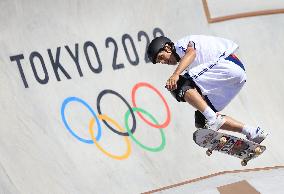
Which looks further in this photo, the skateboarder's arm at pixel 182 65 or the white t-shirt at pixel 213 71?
the white t-shirt at pixel 213 71

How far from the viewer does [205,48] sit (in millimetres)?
9336

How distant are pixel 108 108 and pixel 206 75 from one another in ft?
6.31

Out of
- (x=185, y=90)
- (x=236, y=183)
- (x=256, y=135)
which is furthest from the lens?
(x=256, y=135)

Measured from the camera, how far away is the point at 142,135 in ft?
34.4

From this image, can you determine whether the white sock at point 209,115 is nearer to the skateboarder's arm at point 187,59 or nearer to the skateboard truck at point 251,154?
the skateboarder's arm at point 187,59

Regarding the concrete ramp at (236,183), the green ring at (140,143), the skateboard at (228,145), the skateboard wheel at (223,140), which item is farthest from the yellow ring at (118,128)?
the skateboard wheel at (223,140)

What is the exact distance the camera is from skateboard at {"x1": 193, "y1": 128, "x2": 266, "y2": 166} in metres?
9.31

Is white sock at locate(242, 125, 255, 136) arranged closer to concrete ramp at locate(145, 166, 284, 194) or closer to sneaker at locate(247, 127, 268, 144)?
sneaker at locate(247, 127, 268, 144)

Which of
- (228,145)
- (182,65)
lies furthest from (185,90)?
(228,145)

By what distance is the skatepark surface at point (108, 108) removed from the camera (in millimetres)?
9453

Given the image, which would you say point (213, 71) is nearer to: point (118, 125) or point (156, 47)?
point (156, 47)

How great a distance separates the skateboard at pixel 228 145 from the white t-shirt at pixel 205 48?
37.3 inches

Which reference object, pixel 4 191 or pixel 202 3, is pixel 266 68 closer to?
pixel 202 3

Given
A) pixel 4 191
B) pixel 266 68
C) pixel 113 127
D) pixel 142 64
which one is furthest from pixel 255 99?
pixel 4 191
